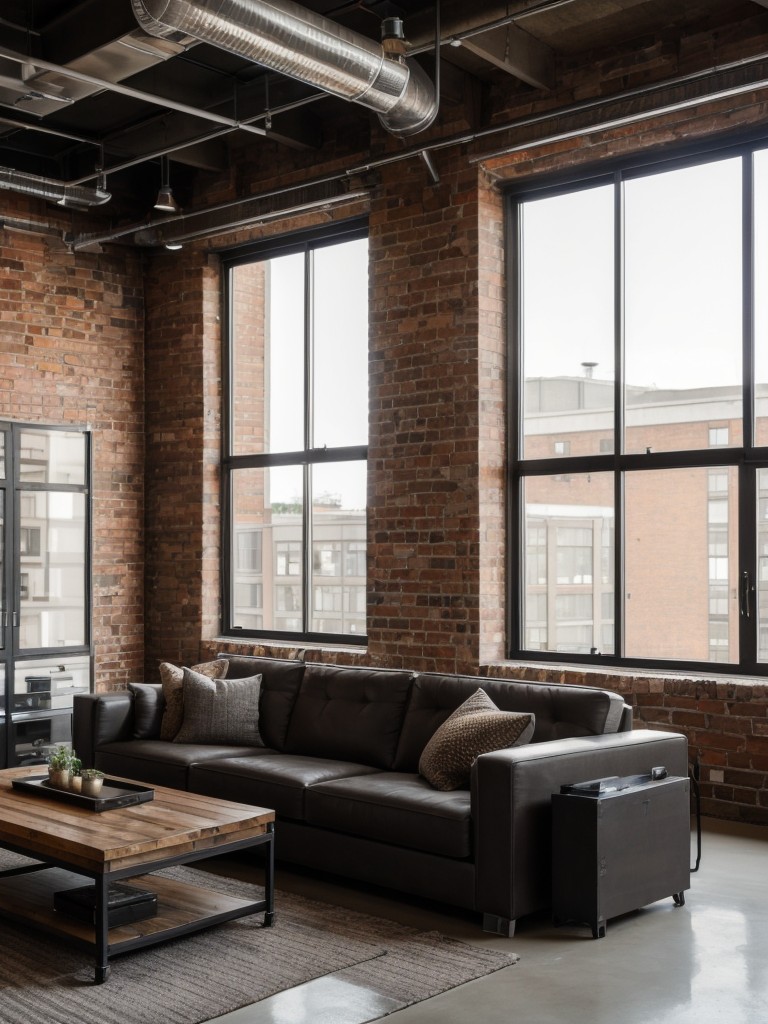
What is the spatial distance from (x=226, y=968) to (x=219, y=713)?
7.59ft

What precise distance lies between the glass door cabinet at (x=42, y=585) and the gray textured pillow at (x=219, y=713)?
2101 mm

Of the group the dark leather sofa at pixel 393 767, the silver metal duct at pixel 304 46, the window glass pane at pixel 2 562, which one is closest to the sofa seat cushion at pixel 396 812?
the dark leather sofa at pixel 393 767

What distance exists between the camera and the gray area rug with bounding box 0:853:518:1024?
3480 mm

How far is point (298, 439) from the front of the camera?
8148 mm

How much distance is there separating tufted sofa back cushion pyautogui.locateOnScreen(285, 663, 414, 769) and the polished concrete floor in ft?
2.94

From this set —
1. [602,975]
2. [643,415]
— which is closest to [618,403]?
[643,415]

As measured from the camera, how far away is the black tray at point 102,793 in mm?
4438

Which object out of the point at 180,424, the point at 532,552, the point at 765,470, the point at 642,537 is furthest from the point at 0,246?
the point at 765,470

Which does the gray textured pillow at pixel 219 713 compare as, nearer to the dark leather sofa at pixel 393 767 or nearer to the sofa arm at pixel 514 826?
the dark leather sofa at pixel 393 767

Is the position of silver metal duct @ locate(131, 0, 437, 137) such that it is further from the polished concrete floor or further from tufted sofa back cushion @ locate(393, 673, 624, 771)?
the polished concrete floor

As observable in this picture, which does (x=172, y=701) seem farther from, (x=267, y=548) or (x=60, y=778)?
(x=267, y=548)

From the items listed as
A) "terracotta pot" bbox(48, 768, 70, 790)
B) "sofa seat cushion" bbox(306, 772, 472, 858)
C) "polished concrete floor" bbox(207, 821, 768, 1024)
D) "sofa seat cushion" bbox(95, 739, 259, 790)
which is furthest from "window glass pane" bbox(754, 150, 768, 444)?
"terracotta pot" bbox(48, 768, 70, 790)

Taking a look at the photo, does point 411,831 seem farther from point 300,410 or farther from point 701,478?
point 300,410

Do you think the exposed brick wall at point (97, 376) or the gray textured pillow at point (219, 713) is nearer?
the gray textured pillow at point (219, 713)
